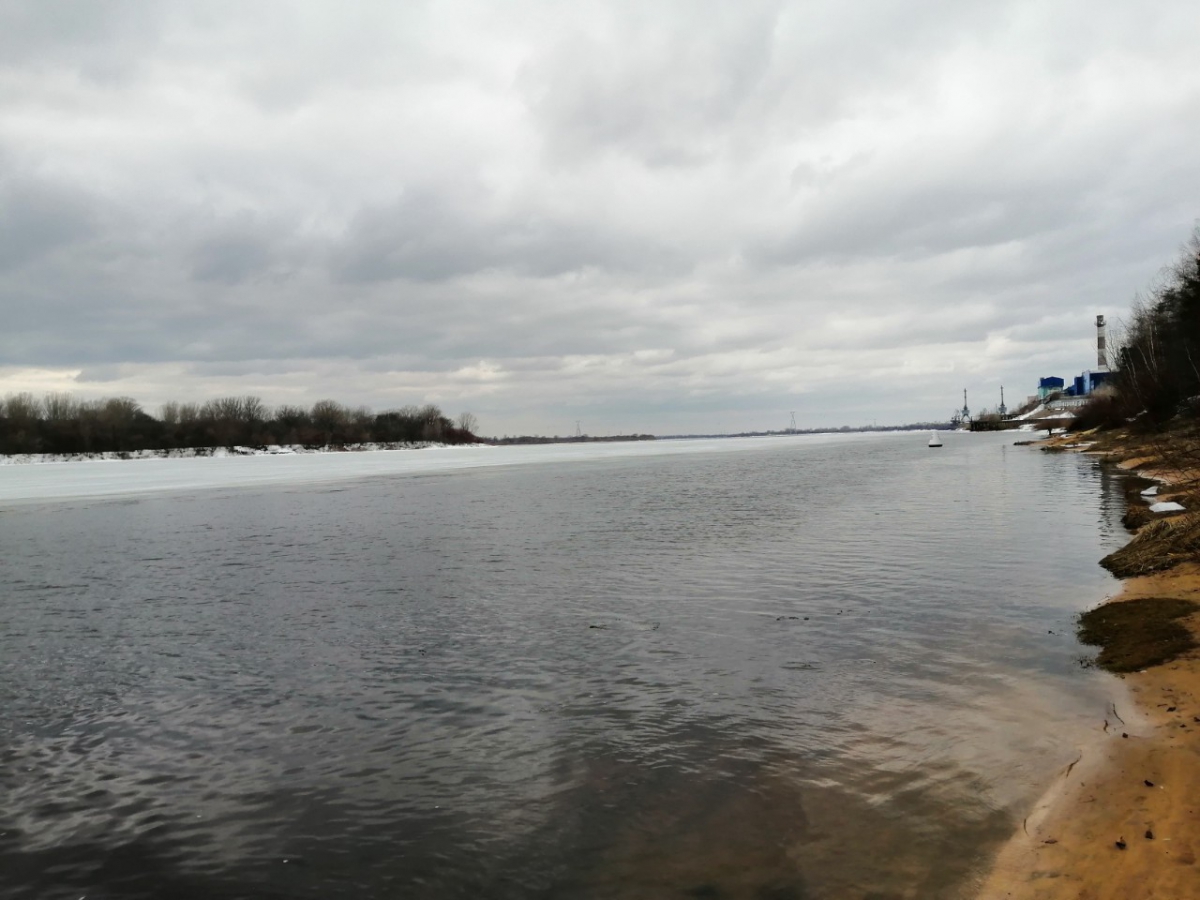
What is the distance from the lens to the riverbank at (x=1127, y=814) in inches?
167

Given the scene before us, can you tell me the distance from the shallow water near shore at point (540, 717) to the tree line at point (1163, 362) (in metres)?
27.7

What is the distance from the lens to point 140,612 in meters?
12.0

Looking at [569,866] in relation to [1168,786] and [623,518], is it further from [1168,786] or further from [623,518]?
[623,518]

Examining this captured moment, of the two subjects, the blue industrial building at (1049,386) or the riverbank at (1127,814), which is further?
the blue industrial building at (1049,386)

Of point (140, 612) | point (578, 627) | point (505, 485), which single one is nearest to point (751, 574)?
point (578, 627)

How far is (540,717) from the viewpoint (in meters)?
7.36

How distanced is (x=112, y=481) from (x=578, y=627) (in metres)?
47.0

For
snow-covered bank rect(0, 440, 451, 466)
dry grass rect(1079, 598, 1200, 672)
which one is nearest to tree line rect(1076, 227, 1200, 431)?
dry grass rect(1079, 598, 1200, 672)

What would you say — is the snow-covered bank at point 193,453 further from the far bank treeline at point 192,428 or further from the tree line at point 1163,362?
the tree line at point 1163,362

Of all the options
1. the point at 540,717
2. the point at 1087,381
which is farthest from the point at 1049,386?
→ the point at 540,717

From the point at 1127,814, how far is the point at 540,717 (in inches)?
180

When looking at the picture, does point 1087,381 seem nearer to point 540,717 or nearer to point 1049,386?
point 1049,386

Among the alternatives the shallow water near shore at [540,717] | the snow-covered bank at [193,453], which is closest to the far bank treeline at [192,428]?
the snow-covered bank at [193,453]

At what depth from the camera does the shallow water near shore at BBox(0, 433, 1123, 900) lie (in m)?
5.00
